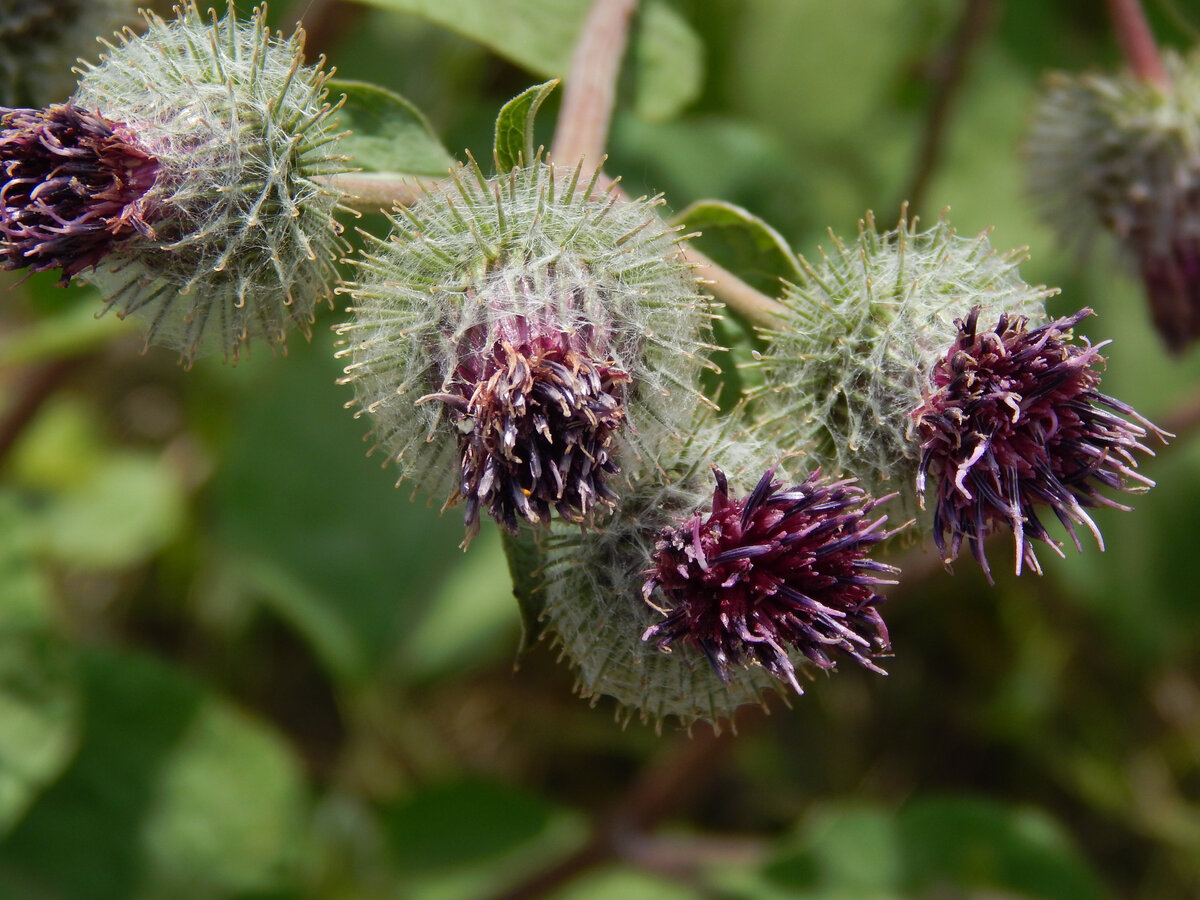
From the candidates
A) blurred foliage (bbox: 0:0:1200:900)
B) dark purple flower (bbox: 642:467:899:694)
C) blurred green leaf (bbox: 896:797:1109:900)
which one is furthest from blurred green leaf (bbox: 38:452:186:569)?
dark purple flower (bbox: 642:467:899:694)

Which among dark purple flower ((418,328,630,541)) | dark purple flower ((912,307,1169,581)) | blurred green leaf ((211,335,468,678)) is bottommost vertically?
blurred green leaf ((211,335,468,678))

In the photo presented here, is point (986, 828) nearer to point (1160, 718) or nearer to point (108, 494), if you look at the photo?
point (1160, 718)

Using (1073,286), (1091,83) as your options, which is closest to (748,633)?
(1091,83)

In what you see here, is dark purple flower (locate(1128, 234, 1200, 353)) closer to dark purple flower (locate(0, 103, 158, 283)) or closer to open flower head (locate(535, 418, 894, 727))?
open flower head (locate(535, 418, 894, 727))

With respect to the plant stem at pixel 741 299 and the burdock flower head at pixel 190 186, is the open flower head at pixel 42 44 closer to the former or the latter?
the burdock flower head at pixel 190 186

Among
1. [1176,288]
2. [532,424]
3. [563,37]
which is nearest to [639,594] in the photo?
[532,424]

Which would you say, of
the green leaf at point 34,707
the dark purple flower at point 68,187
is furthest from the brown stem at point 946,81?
the green leaf at point 34,707

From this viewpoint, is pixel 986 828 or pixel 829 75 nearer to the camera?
pixel 986 828
